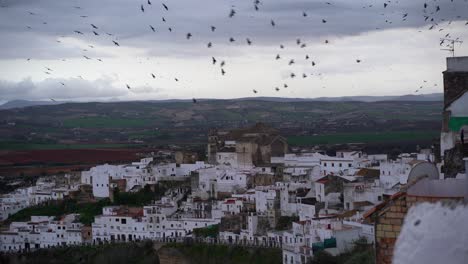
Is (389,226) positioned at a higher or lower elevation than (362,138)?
lower

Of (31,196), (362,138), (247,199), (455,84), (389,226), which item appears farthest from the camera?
(362,138)

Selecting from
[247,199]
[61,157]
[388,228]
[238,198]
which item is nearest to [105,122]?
[61,157]

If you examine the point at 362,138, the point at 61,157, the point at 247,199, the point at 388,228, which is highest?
the point at 362,138

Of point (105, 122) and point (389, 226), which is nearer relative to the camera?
point (389, 226)

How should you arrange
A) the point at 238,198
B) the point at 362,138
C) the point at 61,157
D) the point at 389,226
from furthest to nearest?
the point at 362,138 < the point at 61,157 < the point at 238,198 < the point at 389,226

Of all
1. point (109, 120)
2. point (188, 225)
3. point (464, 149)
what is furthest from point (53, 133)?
point (464, 149)

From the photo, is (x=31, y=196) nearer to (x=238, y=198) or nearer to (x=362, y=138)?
(x=238, y=198)
